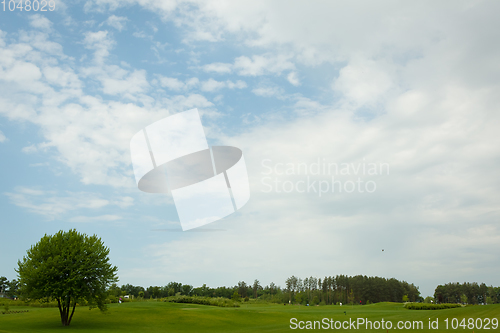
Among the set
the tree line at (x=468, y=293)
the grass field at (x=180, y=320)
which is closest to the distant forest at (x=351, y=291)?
the tree line at (x=468, y=293)

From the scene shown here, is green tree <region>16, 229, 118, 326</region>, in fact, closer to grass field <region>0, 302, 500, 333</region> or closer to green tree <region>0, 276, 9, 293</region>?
grass field <region>0, 302, 500, 333</region>

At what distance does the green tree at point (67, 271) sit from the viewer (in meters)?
34.4

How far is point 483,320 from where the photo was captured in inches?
1208

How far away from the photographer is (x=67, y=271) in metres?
35.7

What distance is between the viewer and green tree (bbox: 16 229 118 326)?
34.4 m

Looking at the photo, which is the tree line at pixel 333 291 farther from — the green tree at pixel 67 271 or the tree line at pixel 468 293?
the green tree at pixel 67 271

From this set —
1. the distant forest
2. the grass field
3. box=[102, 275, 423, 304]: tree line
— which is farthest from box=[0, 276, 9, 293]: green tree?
the grass field

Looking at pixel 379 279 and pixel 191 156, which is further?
pixel 379 279

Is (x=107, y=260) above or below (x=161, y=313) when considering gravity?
above

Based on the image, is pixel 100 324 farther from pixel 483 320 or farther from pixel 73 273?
pixel 483 320

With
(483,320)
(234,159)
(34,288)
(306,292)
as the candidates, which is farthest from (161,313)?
(306,292)

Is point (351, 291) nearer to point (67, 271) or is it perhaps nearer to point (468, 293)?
point (468, 293)

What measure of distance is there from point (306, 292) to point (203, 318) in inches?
5415

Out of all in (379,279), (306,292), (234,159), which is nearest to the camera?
(234,159)
